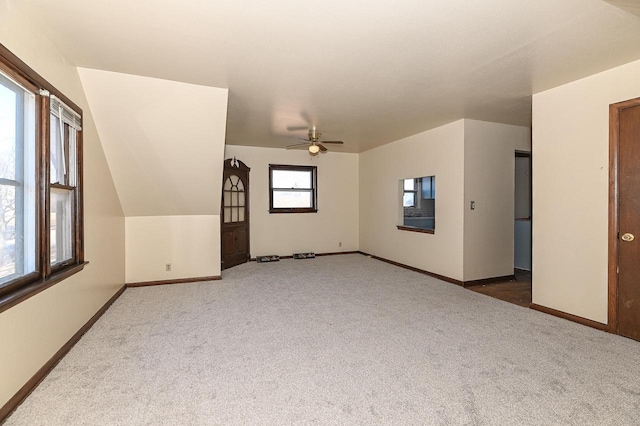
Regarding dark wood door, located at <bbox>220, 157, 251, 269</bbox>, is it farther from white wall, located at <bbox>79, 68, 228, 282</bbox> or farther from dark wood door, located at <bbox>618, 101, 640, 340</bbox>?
dark wood door, located at <bbox>618, 101, 640, 340</bbox>

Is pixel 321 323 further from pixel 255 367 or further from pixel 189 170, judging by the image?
pixel 189 170

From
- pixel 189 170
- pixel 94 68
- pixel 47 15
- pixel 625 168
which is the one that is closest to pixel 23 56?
pixel 47 15

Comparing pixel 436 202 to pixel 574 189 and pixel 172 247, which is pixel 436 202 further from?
pixel 172 247

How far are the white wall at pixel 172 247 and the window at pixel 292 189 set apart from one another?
76.3 inches

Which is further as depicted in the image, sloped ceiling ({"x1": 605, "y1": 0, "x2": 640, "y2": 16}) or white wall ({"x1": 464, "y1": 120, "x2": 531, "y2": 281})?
white wall ({"x1": 464, "y1": 120, "x2": 531, "y2": 281})

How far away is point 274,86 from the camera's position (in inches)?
128

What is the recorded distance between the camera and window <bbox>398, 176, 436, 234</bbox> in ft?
20.0

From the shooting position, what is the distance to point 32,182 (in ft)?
7.18

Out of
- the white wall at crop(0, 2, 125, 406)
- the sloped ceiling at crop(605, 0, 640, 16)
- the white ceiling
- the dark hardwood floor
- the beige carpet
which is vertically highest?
the white ceiling

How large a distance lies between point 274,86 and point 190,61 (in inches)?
33.3

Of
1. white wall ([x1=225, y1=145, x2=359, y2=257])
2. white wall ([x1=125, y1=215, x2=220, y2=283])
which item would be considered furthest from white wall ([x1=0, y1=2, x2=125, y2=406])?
white wall ([x1=225, y1=145, x2=359, y2=257])

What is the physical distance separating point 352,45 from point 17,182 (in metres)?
2.53

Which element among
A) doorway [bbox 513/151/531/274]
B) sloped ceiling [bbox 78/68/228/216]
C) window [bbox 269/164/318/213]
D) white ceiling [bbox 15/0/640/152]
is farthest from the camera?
window [bbox 269/164/318/213]

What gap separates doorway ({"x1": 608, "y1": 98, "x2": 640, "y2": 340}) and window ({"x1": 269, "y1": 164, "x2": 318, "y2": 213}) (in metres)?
5.05
